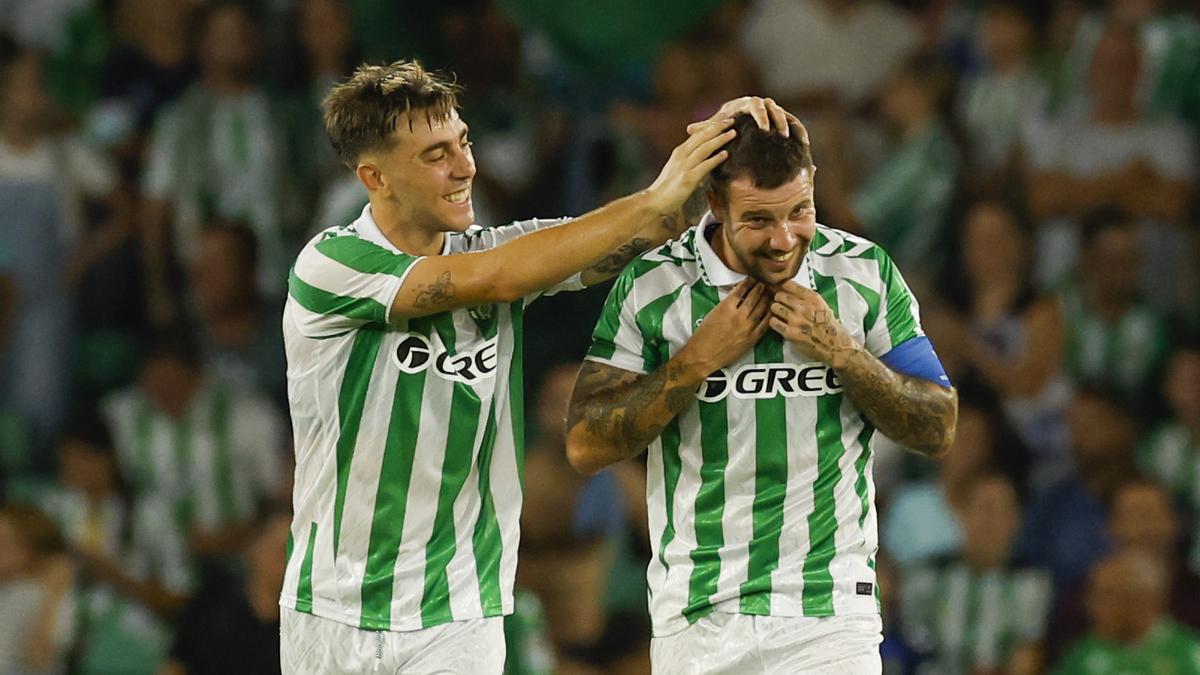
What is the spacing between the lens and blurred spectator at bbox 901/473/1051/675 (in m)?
7.37

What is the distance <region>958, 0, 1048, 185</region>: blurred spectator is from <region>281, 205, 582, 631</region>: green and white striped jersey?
431cm

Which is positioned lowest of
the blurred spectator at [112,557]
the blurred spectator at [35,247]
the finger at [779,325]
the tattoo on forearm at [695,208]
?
the blurred spectator at [112,557]

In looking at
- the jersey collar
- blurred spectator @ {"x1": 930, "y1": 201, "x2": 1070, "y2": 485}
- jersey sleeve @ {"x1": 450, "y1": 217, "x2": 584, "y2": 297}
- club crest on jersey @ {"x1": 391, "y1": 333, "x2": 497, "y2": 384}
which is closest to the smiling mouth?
jersey sleeve @ {"x1": 450, "y1": 217, "x2": 584, "y2": 297}

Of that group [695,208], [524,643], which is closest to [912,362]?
[695,208]

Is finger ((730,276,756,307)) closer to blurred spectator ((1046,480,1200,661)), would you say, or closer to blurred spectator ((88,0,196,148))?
blurred spectator ((1046,480,1200,661))

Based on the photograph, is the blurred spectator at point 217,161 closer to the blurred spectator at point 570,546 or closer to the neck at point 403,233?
the blurred spectator at point 570,546

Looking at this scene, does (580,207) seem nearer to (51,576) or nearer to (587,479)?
(587,479)

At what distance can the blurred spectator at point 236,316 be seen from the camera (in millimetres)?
8750

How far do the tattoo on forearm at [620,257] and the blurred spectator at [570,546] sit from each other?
287 centimetres

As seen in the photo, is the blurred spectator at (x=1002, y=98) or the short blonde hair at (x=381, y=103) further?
the blurred spectator at (x=1002, y=98)

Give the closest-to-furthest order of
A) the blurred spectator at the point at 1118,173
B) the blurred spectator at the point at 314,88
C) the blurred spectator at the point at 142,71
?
the blurred spectator at the point at 1118,173 → the blurred spectator at the point at 314,88 → the blurred spectator at the point at 142,71

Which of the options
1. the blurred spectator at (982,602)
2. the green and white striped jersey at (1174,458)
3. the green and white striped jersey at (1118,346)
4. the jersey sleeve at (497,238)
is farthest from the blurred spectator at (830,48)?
the jersey sleeve at (497,238)

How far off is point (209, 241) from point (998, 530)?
3.57 m

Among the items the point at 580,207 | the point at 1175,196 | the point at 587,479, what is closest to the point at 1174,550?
the point at 1175,196
